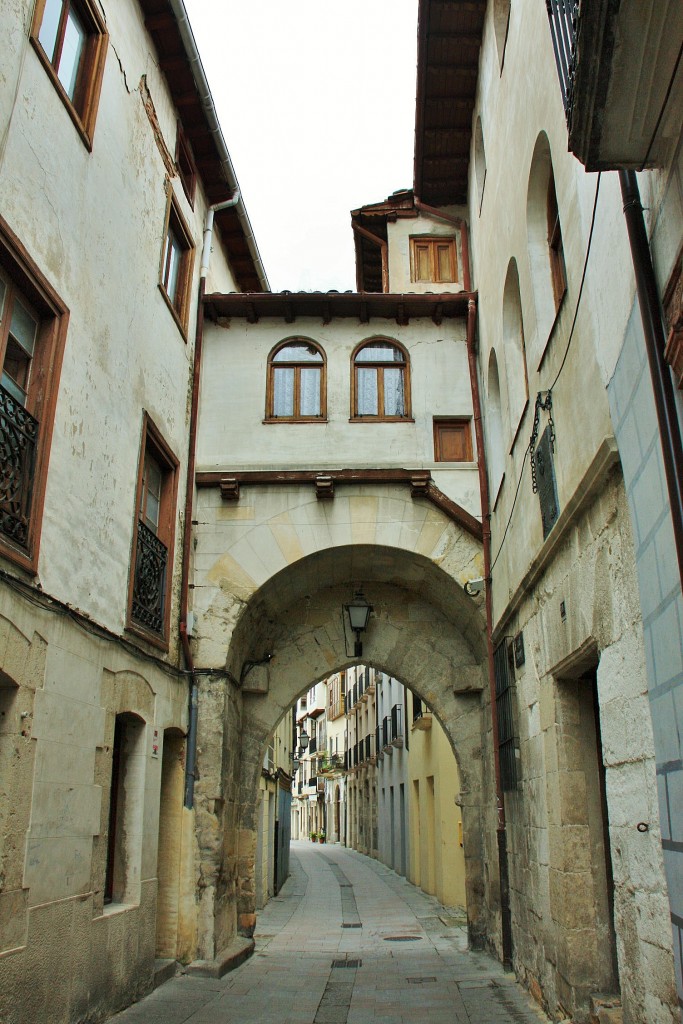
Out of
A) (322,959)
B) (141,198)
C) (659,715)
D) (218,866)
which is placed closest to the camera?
(659,715)

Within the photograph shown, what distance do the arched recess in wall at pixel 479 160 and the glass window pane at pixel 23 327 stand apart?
5.56 m

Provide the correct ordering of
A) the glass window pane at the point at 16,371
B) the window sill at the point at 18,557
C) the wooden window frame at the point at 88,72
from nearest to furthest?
the window sill at the point at 18,557 → the glass window pane at the point at 16,371 → the wooden window frame at the point at 88,72

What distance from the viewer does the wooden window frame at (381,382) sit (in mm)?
9727

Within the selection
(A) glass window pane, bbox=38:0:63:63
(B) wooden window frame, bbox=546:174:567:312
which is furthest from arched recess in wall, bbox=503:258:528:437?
(A) glass window pane, bbox=38:0:63:63

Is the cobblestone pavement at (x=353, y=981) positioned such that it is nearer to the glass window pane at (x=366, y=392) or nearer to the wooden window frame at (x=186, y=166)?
the glass window pane at (x=366, y=392)

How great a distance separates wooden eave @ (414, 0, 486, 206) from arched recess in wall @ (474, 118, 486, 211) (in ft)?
1.05

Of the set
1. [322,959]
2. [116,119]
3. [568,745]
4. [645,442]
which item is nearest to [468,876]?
[322,959]

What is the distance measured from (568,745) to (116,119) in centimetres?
619

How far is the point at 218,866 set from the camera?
8289mm

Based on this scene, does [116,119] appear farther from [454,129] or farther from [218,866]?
[218,866]

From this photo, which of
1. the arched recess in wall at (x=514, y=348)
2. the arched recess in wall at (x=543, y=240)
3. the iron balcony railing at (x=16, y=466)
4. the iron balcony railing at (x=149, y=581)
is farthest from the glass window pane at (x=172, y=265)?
the arched recess in wall at (x=543, y=240)

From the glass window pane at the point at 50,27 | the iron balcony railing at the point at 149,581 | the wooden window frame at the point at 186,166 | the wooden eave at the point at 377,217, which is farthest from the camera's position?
the wooden eave at the point at 377,217

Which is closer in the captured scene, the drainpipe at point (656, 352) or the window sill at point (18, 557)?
the drainpipe at point (656, 352)

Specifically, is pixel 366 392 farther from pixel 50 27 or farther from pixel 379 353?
pixel 50 27
